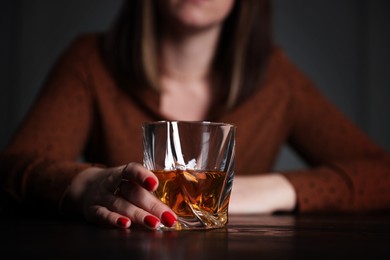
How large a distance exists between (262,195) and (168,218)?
0.52 meters

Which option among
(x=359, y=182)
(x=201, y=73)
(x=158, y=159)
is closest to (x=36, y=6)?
(x=201, y=73)

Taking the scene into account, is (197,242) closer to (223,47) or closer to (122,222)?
(122,222)

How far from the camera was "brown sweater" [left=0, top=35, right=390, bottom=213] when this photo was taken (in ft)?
4.13

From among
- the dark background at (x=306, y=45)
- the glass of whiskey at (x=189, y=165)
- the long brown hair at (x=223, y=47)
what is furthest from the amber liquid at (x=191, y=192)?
the dark background at (x=306, y=45)

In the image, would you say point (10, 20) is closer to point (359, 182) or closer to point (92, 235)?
point (359, 182)

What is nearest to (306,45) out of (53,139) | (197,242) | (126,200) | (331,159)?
(331,159)

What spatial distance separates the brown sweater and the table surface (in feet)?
1.84

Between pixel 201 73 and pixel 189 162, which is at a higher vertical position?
pixel 201 73

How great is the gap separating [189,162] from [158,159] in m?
0.04

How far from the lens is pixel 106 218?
0.67 m

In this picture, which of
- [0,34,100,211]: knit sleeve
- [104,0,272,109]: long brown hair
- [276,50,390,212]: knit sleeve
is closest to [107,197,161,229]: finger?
[0,34,100,211]: knit sleeve

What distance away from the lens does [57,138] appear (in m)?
1.36

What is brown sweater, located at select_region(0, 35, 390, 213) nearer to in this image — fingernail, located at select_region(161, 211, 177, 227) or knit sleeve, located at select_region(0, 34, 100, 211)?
knit sleeve, located at select_region(0, 34, 100, 211)

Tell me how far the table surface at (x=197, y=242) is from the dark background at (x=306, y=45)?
2.61 m
